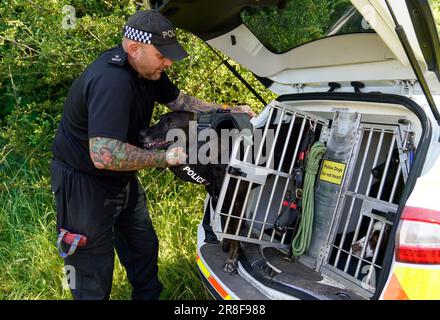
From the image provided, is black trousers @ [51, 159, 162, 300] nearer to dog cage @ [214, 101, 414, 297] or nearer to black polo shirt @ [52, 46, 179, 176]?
black polo shirt @ [52, 46, 179, 176]

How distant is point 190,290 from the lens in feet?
12.3

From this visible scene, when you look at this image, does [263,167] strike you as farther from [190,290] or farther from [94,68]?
[190,290]

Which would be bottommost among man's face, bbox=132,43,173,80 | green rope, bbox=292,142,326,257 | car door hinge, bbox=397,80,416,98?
green rope, bbox=292,142,326,257

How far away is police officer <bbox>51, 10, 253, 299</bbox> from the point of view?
8.70 feet

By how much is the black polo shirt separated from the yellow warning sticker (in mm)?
1139

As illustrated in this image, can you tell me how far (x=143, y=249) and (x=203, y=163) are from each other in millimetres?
982

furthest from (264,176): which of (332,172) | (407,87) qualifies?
(407,87)

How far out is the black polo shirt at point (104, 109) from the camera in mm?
2633

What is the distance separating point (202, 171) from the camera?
2.78m

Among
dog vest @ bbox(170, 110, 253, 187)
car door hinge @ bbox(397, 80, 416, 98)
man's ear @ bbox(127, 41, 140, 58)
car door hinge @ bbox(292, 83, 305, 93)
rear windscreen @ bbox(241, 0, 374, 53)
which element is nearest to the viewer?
car door hinge @ bbox(397, 80, 416, 98)

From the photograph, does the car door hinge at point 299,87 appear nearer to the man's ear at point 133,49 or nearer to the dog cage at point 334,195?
the dog cage at point 334,195

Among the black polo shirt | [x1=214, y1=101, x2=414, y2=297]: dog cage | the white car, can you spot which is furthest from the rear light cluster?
the black polo shirt

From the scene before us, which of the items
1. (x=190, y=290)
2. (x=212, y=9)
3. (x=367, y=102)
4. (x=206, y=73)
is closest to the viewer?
(x=367, y=102)
